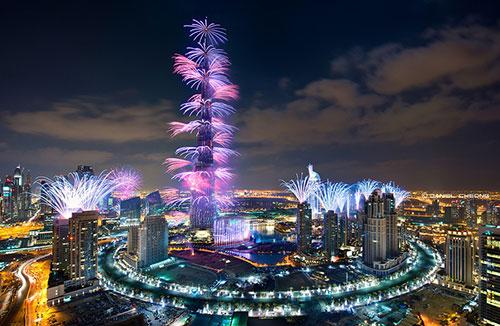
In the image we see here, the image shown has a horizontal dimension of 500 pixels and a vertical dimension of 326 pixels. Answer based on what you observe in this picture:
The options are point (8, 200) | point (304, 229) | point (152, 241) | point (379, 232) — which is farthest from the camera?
point (8, 200)

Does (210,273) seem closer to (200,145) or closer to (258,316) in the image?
(258,316)

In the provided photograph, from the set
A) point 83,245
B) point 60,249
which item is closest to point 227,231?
point 83,245

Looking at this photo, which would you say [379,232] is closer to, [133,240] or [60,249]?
[133,240]

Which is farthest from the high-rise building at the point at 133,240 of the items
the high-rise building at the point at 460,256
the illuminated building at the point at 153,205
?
the high-rise building at the point at 460,256

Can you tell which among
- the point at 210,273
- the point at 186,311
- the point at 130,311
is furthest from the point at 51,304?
the point at 210,273

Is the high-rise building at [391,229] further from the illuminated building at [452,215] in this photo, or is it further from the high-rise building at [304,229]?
the illuminated building at [452,215]

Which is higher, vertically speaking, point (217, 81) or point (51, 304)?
point (217, 81)
